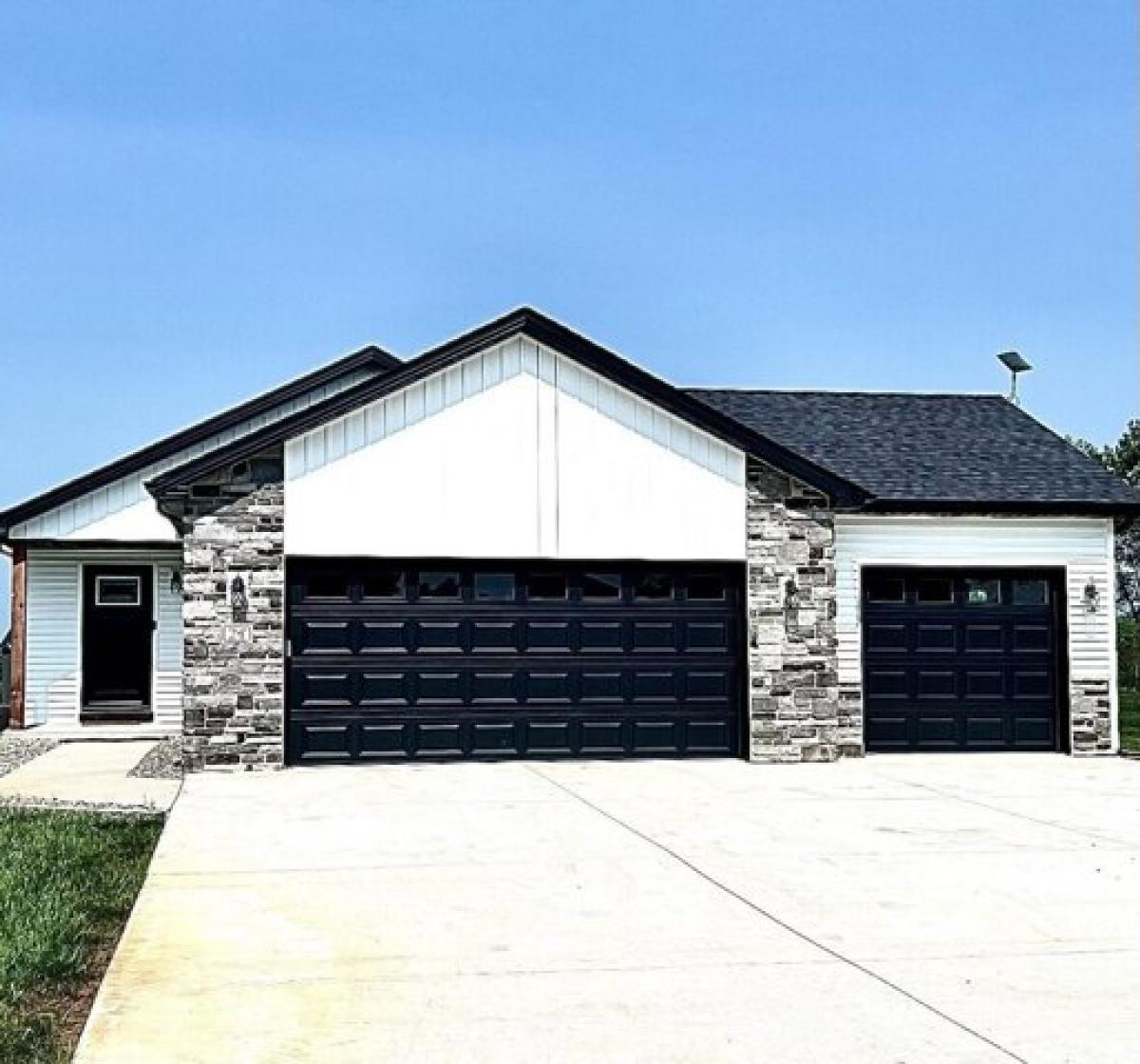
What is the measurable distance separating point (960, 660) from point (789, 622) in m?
2.49

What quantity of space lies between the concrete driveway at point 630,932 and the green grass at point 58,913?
0.19 metres

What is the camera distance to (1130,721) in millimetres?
23438

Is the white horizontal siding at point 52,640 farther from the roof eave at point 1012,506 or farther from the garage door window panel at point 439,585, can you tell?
the roof eave at point 1012,506

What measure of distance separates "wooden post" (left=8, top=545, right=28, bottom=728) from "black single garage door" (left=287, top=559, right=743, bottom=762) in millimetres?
7231

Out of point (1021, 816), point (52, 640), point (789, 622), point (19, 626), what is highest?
point (789, 622)

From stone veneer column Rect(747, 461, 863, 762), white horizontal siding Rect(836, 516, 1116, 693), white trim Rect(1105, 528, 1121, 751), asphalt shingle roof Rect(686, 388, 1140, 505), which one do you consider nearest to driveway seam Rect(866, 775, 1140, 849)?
stone veneer column Rect(747, 461, 863, 762)

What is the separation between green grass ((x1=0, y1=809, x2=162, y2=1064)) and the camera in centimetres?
572

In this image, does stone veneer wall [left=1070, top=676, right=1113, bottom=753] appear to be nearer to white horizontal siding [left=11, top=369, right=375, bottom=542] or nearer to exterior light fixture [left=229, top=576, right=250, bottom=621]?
exterior light fixture [left=229, top=576, right=250, bottom=621]

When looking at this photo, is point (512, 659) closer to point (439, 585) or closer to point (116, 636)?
point (439, 585)

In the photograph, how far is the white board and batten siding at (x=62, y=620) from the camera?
67.6 ft

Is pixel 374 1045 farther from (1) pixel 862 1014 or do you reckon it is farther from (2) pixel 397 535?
(2) pixel 397 535

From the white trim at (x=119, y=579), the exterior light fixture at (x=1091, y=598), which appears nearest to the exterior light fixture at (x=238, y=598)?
the white trim at (x=119, y=579)

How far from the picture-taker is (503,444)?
15641 mm

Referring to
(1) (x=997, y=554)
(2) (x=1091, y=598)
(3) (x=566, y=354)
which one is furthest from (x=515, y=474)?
(2) (x=1091, y=598)
